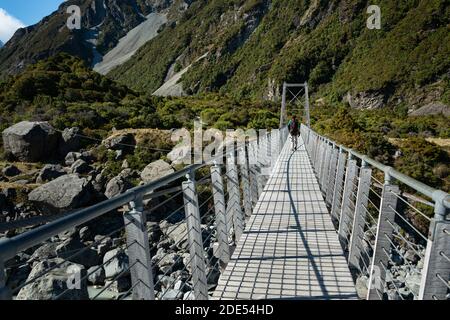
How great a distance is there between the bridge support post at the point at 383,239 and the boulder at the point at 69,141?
23.8 m

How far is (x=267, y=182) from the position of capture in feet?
28.7

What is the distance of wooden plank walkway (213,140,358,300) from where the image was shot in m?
3.22

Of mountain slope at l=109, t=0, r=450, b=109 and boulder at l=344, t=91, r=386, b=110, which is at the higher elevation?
mountain slope at l=109, t=0, r=450, b=109

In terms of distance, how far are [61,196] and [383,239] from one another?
15293mm

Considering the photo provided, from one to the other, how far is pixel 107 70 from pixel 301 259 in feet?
557

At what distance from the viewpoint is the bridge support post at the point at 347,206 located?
414 centimetres

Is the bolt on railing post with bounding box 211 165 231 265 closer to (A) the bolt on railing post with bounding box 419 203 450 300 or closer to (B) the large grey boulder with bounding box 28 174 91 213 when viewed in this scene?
(A) the bolt on railing post with bounding box 419 203 450 300

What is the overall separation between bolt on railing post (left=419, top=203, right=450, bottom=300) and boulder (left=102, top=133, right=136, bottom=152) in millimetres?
23445

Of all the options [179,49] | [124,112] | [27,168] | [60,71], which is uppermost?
[179,49]

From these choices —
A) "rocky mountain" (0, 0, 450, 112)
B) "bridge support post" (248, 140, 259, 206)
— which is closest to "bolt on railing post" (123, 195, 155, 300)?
"bridge support post" (248, 140, 259, 206)

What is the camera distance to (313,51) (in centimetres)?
8275

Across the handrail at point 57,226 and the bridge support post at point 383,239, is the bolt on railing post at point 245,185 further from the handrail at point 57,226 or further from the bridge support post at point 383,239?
the handrail at point 57,226
